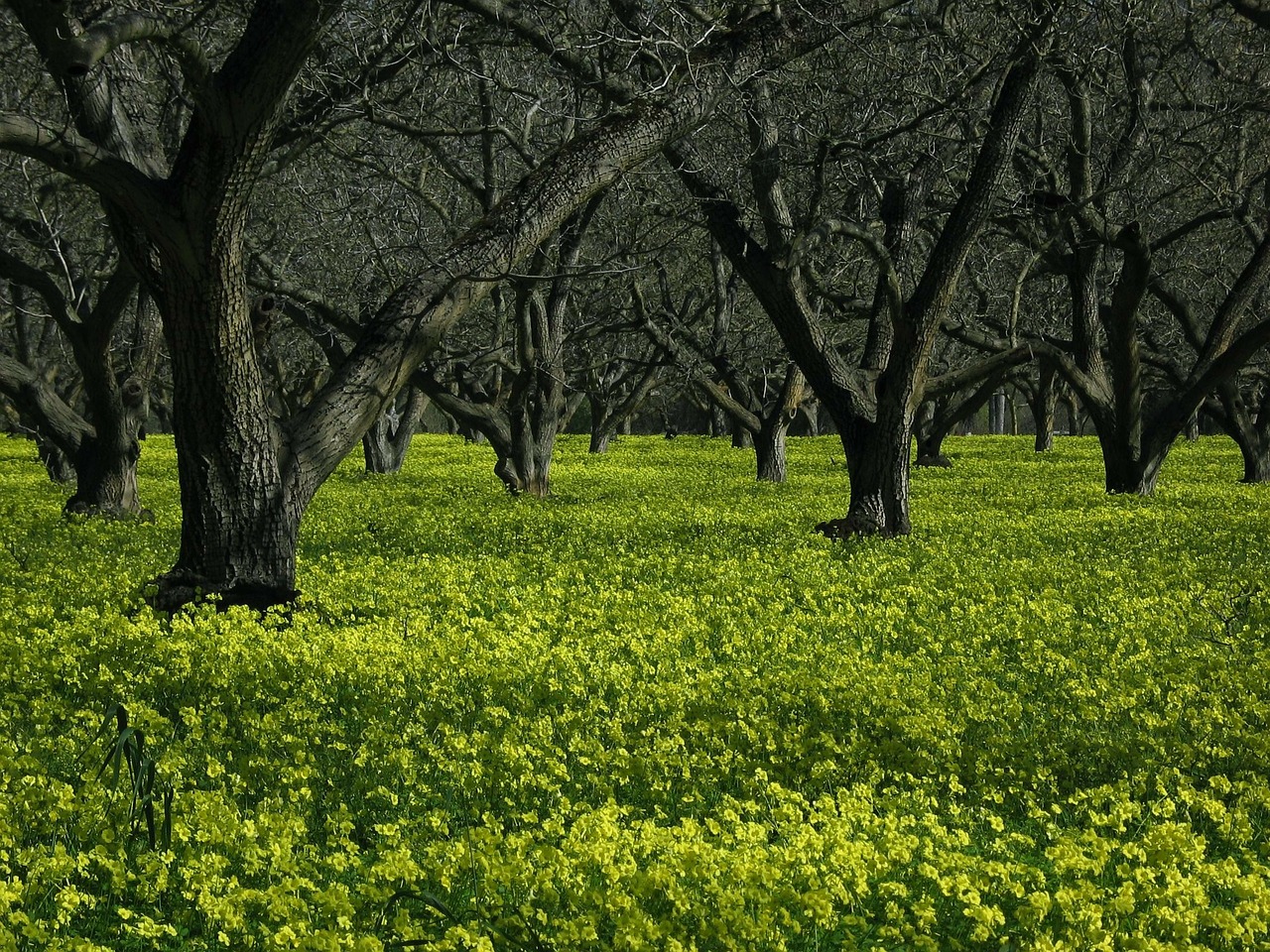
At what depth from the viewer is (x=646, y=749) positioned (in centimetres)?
618

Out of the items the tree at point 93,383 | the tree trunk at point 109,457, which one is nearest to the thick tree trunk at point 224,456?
the tree at point 93,383

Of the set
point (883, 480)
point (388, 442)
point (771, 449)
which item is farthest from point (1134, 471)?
point (388, 442)

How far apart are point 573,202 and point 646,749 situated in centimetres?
525

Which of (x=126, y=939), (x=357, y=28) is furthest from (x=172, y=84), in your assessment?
(x=126, y=939)

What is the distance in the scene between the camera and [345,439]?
970 cm

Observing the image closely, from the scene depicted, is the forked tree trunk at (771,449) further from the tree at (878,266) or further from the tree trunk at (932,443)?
the tree at (878,266)

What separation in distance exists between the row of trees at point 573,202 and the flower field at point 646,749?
2190 mm

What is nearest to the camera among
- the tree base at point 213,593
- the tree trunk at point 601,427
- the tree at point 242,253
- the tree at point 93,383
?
the tree at point 242,253

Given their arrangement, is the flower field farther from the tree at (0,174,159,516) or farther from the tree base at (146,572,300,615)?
the tree at (0,174,159,516)

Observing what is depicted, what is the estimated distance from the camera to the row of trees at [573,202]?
910 centimetres

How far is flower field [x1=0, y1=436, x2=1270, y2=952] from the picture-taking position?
4293 mm

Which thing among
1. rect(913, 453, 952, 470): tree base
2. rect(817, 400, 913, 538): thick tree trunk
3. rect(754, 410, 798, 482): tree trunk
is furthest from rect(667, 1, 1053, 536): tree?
rect(913, 453, 952, 470): tree base

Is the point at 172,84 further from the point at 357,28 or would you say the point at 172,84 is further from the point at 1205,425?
the point at 1205,425

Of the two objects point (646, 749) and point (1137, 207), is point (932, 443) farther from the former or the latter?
point (646, 749)
